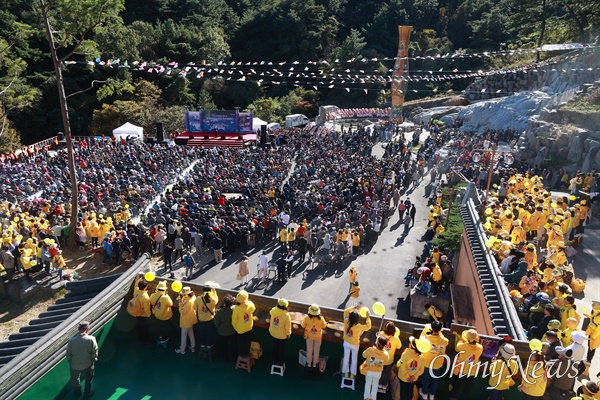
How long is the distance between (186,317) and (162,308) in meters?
0.45

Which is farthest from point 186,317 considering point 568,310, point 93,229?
point 93,229

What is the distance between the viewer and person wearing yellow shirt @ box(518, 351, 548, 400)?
17.8ft

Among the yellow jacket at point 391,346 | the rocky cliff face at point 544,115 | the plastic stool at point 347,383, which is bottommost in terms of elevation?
the plastic stool at point 347,383

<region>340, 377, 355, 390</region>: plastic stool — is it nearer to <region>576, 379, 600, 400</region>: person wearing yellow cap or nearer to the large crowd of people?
the large crowd of people

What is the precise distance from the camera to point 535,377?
5.42m

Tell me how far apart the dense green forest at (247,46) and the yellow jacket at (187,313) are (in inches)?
1072

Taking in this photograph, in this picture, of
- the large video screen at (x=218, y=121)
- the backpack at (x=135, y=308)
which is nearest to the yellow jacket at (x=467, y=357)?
the backpack at (x=135, y=308)

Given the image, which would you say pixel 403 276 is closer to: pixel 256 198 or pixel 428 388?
pixel 256 198

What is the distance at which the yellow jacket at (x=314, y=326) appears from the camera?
598cm

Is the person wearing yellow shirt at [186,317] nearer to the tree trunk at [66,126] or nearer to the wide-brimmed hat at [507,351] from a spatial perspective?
the wide-brimmed hat at [507,351]

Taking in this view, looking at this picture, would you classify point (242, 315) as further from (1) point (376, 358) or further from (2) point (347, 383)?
(1) point (376, 358)

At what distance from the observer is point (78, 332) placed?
579 cm

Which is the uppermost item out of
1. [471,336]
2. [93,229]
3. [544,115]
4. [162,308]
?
[544,115]

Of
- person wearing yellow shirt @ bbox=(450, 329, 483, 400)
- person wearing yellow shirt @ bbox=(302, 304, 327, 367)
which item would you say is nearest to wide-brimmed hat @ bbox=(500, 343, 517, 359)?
person wearing yellow shirt @ bbox=(450, 329, 483, 400)
